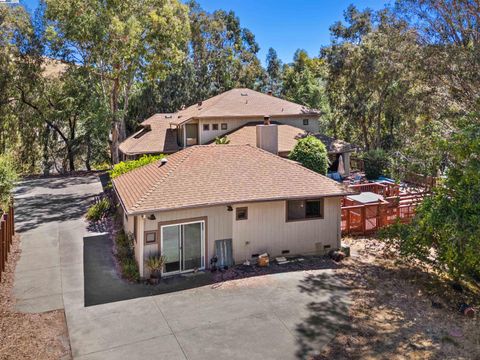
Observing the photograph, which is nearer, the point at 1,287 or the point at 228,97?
the point at 1,287

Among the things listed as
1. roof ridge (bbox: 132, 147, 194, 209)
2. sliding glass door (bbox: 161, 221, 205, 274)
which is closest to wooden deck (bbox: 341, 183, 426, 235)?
sliding glass door (bbox: 161, 221, 205, 274)

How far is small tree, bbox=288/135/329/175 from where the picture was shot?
882 inches

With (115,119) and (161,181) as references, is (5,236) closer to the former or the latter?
(161,181)

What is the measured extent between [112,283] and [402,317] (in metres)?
8.46

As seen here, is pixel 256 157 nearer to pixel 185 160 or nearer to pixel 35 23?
pixel 185 160

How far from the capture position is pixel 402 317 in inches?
405

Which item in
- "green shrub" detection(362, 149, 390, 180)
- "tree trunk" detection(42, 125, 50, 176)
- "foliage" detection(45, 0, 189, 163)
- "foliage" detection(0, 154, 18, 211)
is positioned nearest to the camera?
"foliage" detection(0, 154, 18, 211)

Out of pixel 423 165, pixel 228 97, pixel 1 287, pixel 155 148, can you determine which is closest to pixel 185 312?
pixel 1 287

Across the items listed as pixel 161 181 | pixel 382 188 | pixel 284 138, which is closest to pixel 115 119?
pixel 284 138

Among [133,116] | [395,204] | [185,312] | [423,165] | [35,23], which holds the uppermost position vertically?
[35,23]

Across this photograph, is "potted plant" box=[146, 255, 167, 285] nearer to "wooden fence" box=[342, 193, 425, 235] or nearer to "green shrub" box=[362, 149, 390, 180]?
"wooden fence" box=[342, 193, 425, 235]

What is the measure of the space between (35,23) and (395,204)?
2941cm

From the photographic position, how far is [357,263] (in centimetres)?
1426

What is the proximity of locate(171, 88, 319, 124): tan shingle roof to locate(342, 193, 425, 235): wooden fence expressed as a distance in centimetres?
1316
